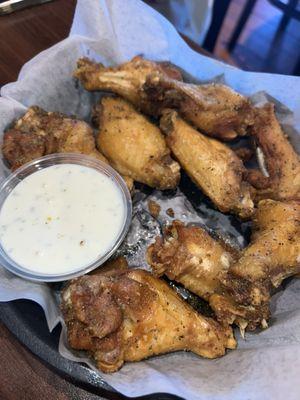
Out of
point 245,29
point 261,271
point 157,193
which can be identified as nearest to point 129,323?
point 261,271

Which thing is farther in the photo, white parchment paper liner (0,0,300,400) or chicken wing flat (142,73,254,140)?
chicken wing flat (142,73,254,140)

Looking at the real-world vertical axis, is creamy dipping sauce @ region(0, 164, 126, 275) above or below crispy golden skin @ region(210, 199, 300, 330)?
below

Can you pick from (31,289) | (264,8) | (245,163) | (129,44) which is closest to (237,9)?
(264,8)

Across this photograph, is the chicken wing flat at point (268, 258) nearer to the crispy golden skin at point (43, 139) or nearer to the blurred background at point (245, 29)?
the crispy golden skin at point (43, 139)

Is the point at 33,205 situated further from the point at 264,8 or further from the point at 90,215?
the point at 264,8

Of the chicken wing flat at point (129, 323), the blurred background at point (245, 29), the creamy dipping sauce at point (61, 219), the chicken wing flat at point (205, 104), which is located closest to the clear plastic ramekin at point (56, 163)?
the creamy dipping sauce at point (61, 219)

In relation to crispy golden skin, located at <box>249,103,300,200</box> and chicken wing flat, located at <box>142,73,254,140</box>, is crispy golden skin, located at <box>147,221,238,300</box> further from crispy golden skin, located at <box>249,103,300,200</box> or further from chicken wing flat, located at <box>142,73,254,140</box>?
chicken wing flat, located at <box>142,73,254,140</box>

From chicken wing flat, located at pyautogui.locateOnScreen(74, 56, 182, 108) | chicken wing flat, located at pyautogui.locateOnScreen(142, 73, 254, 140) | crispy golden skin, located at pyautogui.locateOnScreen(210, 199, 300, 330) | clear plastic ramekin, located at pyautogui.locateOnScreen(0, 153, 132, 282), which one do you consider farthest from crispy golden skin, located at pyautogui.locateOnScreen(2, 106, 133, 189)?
crispy golden skin, located at pyautogui.locateOnScreen(210, 199, 300, 330)

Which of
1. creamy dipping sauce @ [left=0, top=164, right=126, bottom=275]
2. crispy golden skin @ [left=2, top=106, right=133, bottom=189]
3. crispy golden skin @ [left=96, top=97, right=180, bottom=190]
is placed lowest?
creamy dipping sauce @ [left=0, top=164, right=126, bottom=275]
